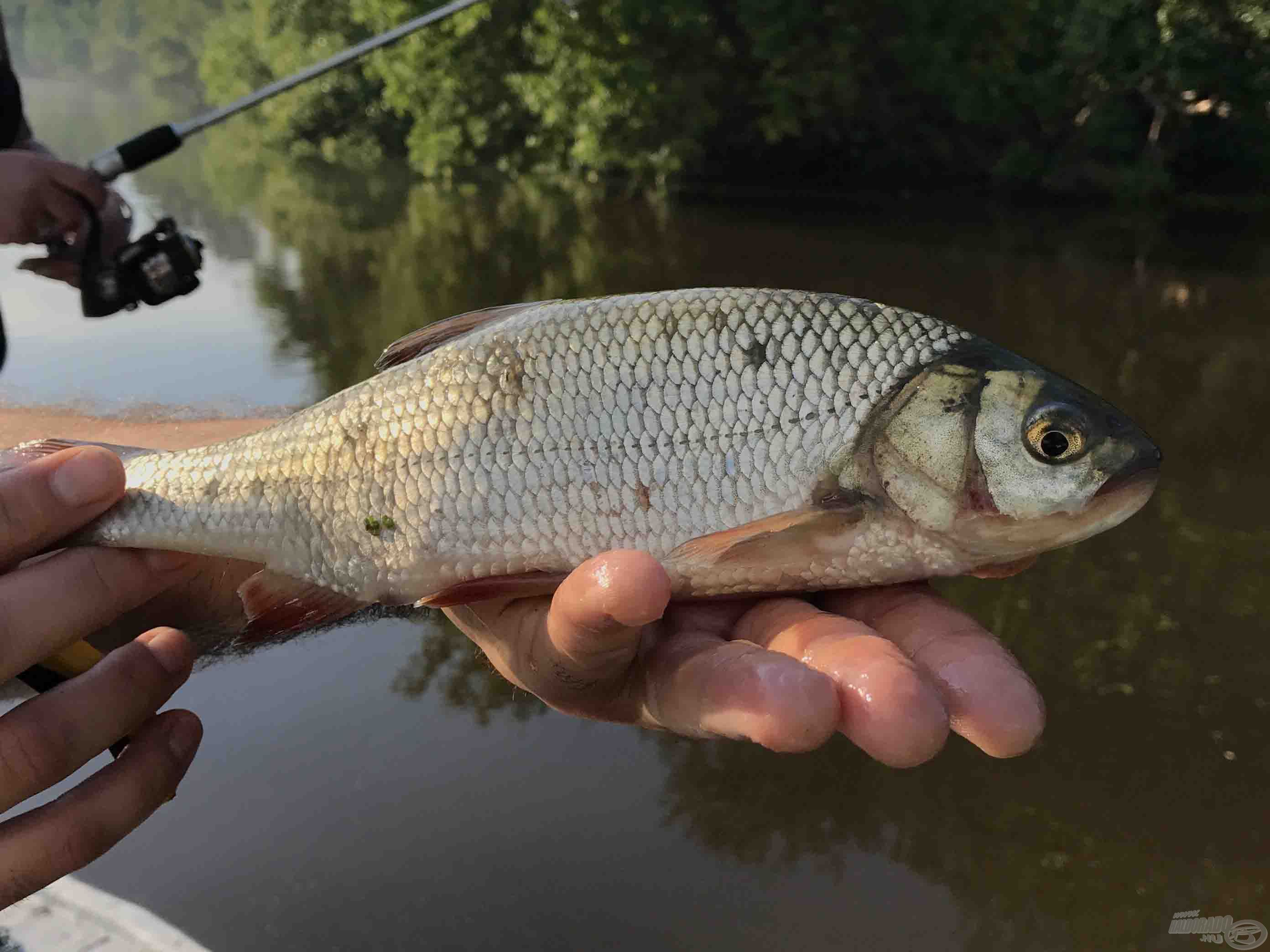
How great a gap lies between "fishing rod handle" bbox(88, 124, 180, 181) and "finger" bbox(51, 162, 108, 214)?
0.54ft

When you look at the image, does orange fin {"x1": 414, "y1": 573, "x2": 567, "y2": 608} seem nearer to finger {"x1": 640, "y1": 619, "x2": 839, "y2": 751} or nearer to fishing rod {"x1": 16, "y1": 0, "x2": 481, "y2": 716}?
finger {"x1": 640, "y1": 619, "x2": 839, "y2": 751}

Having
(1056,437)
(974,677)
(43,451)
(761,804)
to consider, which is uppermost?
(43,451)

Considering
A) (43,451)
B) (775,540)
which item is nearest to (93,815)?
(43,451)

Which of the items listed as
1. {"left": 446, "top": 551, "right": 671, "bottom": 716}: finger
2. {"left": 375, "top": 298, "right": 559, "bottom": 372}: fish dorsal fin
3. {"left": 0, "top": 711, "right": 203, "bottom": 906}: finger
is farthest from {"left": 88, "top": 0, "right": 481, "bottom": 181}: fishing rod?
{"left": 446, "top": 551, "right": 671, "bottom": 716}: finger

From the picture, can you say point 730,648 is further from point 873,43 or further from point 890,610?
point 873,43

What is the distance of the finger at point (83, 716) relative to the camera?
1.61 m

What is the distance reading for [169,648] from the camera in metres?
1.92

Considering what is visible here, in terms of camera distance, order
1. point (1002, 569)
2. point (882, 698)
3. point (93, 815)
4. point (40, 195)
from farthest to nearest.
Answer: point (40, 195), point (1002, 569), point (93, 815), point (882, 698)

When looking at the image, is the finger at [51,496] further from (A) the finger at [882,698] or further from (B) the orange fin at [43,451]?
(A) the finger at [882,698]

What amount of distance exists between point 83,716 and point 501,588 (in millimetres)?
800

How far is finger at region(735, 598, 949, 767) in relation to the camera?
55.9 inches

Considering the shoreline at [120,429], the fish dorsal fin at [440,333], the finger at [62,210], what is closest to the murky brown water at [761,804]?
the shoreline at [120,429]

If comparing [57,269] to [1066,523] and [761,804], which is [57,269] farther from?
[1066,523]

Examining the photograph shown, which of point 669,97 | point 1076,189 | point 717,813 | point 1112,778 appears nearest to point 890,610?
point 717,813
